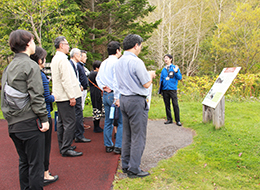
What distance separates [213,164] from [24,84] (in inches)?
128

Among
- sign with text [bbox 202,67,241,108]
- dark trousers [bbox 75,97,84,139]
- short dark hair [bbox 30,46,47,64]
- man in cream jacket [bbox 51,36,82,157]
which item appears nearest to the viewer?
short dark hair [bbox 30,46,47,64]

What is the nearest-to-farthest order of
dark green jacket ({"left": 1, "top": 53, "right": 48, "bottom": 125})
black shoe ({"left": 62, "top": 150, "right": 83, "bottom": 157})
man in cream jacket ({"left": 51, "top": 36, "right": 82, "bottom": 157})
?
dark green jacket ({"left": 1, "top": 53, "right": 48, "bottom": 125}), man in cream jacket ({"left": 51, "top": 36, "right": 82, "bottom": 157}), black shoe ({"left": 62, "top": 150, "right": 83, "bottom": 157})

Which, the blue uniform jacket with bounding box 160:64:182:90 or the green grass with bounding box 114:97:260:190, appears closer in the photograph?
the green grass with bounding box 114:97:260:190

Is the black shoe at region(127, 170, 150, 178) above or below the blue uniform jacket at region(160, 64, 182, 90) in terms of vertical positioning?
below

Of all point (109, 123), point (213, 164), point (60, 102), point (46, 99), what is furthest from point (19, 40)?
point (213, 164)

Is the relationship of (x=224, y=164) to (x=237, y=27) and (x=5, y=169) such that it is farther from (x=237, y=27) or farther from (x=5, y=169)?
(x=237, y=27)

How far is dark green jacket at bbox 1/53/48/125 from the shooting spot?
2.11 metres

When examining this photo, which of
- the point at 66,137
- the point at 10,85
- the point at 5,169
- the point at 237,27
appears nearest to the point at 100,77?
the point at 66,137

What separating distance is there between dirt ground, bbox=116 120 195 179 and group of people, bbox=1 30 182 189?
58cm

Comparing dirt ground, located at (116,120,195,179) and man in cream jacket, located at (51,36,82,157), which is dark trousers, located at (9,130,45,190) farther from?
man in cream jacket, located at (51,36,82,157)

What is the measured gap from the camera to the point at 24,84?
84.4 inches

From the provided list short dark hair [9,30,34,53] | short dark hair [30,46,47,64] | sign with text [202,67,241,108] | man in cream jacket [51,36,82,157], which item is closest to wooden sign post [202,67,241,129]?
sign with text [202,67,241,108]

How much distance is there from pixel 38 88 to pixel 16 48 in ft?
1.69

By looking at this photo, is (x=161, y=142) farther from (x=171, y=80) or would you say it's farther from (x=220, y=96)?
(x=171, y=80)
